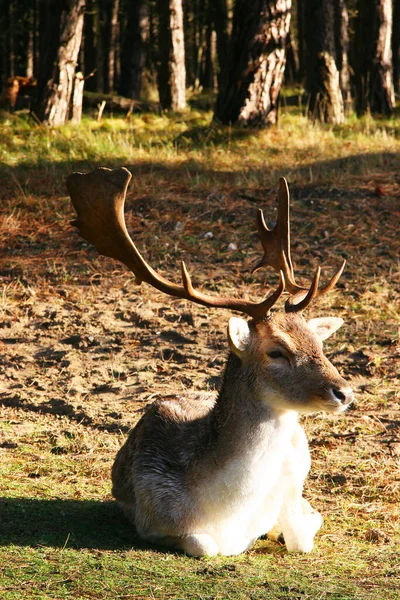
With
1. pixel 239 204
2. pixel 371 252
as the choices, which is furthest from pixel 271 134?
pixel 371 252

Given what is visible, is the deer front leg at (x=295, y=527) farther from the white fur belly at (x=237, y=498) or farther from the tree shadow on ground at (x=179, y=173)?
the tree shadow on ground at (x=179, y=173)

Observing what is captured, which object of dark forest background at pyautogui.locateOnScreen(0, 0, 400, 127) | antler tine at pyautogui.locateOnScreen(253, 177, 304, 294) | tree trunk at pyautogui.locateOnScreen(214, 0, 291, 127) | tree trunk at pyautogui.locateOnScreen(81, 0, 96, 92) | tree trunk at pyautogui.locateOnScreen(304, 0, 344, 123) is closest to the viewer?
antler tine at pyautogui.locateOnScreen(253, 177, 304, 294)

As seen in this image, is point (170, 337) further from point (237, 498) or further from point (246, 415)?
point (237, 498)

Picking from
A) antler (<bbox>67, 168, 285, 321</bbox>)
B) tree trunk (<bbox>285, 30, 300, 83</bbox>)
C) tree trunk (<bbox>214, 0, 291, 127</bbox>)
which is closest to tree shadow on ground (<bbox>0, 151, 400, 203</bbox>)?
tree trunk (<bbox>214, 0, 291, 127</bbox>)

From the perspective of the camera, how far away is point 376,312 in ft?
30.2

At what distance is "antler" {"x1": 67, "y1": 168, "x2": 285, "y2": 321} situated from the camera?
16.6 feet

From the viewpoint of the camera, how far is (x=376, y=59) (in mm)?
18453

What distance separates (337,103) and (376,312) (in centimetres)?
820

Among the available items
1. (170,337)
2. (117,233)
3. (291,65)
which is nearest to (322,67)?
(170,337)

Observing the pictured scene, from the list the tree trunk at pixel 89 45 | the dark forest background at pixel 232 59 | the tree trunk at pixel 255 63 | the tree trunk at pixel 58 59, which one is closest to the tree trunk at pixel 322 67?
the dark forest background at pixel 232 59

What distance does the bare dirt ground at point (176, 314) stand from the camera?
23.0 feet

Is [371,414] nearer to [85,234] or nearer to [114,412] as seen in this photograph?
[114,412]

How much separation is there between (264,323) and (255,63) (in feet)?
31.0

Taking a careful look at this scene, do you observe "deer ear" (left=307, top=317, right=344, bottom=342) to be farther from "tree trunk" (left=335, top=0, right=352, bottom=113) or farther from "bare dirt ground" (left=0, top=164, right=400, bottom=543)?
"tree trunk" (left=335, top=0, right=352, bottom=113)
